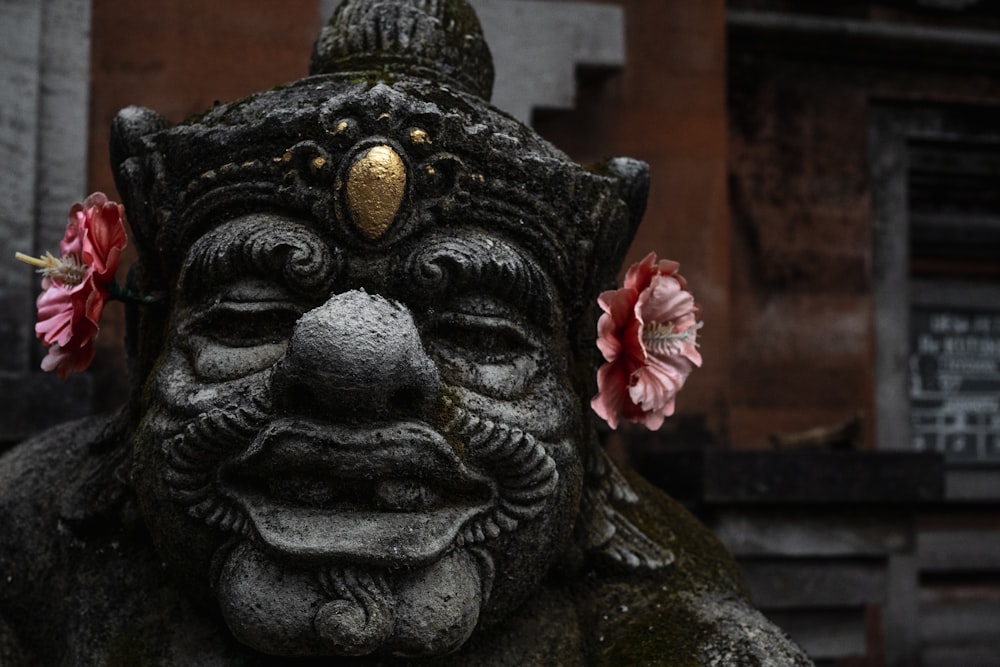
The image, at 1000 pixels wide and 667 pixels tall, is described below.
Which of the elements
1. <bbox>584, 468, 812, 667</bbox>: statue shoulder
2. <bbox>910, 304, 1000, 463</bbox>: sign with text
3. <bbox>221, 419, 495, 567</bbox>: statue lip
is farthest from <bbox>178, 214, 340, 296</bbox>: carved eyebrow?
<bbox>910, 304, 1000, 463</bbox>: sign with text

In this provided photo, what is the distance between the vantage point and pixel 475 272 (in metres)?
1.59

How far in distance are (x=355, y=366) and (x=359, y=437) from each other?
0.10 m

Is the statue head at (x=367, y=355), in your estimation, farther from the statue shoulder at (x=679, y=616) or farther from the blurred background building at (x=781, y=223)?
the blurred background building at (x=781, y=223)

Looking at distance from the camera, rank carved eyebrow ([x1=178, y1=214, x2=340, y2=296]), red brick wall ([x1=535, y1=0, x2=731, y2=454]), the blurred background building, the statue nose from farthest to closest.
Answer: red brick wall ([x1=535, y1=0, x2=731, y2=454]) → the blurred background building → carved eyebrow ([x1=178, y1=214, x2=340, y2=296]) → the statue nose

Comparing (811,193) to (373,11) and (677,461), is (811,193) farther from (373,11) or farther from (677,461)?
(373,11)

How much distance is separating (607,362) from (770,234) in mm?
2307

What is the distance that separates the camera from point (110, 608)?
Result: 5.66ft

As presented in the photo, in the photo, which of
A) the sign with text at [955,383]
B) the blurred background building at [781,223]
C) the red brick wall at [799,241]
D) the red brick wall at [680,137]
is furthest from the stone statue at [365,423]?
the sign with text at [955,383]

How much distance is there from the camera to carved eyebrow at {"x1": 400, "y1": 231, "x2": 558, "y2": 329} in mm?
1575

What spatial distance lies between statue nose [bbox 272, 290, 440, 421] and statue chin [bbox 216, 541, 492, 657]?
0.20 meters

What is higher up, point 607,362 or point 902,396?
point 607,362

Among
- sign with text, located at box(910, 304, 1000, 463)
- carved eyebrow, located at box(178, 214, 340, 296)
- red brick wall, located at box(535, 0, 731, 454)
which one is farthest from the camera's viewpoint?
sign with text, located at box(910, 304, 1000, 463)

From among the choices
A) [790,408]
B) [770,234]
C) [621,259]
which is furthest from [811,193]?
[621,259]

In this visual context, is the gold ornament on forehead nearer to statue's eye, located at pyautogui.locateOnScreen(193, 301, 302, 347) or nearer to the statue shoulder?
statue's eye, located at pyautogui.locateOnScreen(193, 301, 302, 347)
